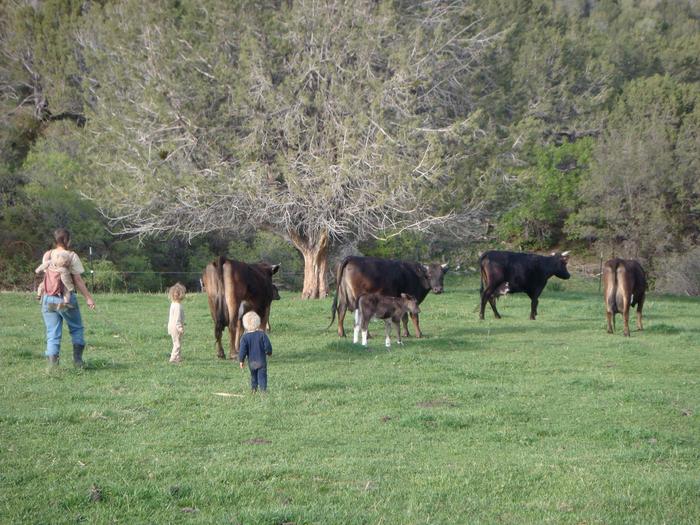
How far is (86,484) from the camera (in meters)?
7.21

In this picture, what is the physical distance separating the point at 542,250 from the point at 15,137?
98.8 feet

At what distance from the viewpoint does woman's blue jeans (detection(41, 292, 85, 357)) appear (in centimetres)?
1284

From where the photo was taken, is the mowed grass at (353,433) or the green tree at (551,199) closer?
the mowed grass at (353,433)

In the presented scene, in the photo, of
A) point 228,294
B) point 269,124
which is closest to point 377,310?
point 228,294

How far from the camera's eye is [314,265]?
28.5 m

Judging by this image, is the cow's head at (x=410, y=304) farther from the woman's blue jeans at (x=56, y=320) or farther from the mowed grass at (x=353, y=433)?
the woman's blue jeans at (x=56, y=320)

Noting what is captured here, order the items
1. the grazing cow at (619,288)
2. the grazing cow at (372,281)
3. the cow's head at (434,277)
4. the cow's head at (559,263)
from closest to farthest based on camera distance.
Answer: the grazing cow at (372,281), the grazing cow at (619,288), the cow's head at (434,277), the cow's head at (559,263)

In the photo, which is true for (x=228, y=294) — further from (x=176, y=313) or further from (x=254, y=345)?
(x=254, y=345)

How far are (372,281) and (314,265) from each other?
9.81 m

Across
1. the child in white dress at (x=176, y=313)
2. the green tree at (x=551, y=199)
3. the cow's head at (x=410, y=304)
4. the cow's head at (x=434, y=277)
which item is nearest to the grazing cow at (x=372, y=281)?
the cow's head at (x=434, y=277)

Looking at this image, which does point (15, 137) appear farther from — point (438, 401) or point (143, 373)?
point (438, 401)

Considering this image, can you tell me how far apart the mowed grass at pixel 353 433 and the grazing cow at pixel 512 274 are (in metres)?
5.20

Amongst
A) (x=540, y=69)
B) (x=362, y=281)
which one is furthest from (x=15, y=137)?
(x=362, y=281)

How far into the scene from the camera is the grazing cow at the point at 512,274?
23438 mm
